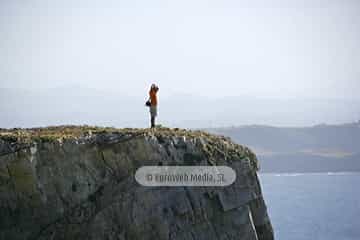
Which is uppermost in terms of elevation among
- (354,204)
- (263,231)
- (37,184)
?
(37,184)

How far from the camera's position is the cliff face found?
32.3 meters

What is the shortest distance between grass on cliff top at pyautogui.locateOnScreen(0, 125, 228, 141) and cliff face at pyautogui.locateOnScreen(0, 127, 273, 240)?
46 mm

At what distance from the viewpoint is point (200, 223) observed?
34125mm

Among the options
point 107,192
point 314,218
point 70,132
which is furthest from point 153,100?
point 314,218

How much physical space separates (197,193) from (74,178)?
4.98 meters

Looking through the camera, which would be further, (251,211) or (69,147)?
(251,211)

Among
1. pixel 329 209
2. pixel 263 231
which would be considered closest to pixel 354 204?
pixel 329 209

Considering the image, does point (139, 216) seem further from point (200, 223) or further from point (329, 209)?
point (329, 209)

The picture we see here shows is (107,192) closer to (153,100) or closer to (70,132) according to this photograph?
(70,132)

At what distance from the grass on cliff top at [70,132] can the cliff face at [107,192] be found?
0.05m

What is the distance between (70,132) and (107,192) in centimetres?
317

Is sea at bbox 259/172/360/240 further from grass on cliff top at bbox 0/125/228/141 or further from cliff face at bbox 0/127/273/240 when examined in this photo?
cliff face at bbox 0/127/273/240

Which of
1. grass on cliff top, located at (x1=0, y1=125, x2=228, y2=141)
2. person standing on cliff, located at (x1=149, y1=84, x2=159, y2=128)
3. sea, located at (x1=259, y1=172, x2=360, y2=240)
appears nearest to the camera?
grass on cliff top, located at (x1=0, y1=125, x2=228, y2=141)

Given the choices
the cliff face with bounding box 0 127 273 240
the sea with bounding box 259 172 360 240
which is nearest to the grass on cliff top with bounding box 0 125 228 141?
the cliff face with bounding box 0 127 273 240
